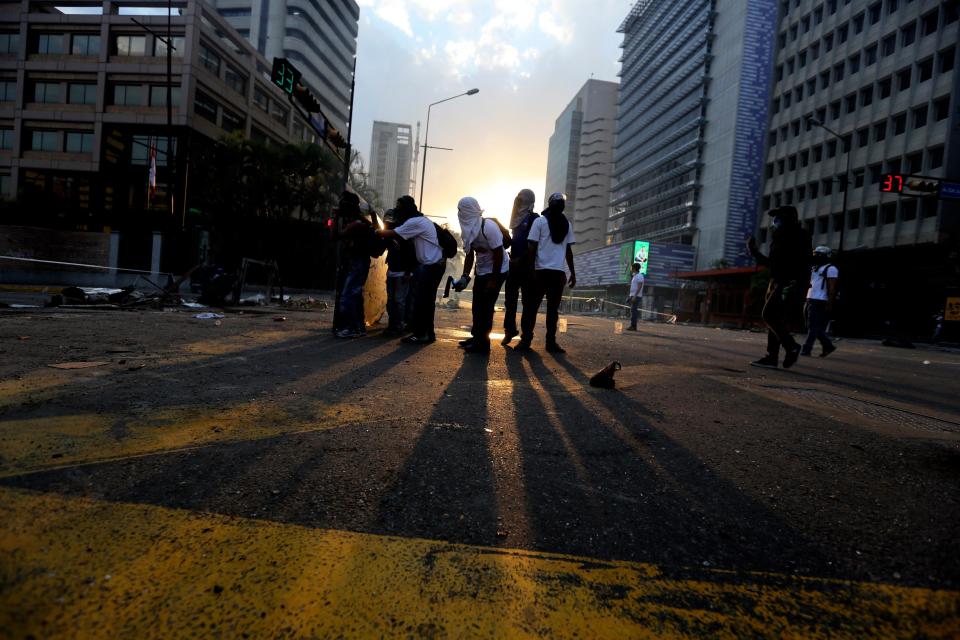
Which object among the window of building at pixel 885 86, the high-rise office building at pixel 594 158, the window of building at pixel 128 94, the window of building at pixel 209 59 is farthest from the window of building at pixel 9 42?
the high-rise office building at pixel 594 158

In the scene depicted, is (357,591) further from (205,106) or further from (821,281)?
(205,106)

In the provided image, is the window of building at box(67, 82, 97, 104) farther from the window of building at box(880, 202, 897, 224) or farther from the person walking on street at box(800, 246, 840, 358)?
the window of building at box(880, 202, 897, 224)

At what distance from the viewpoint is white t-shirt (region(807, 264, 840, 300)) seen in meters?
8.20

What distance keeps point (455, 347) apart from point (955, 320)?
28.5 meters

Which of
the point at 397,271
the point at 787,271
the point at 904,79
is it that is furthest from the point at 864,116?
the point at 397,271

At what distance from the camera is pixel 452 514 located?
1564 mm

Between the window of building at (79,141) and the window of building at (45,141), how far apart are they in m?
0.79

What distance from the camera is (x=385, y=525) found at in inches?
57.8

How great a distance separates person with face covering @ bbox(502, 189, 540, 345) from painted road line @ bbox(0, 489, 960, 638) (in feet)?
17.4

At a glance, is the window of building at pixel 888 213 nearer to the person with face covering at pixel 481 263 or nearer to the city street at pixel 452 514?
the person with face covering at pixel 481 263

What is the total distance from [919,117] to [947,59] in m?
3.60

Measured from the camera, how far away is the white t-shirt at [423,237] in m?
6.46

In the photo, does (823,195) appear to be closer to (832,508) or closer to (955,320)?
(955,320)

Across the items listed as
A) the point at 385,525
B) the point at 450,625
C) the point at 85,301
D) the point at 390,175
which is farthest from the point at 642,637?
the point at 390,175
